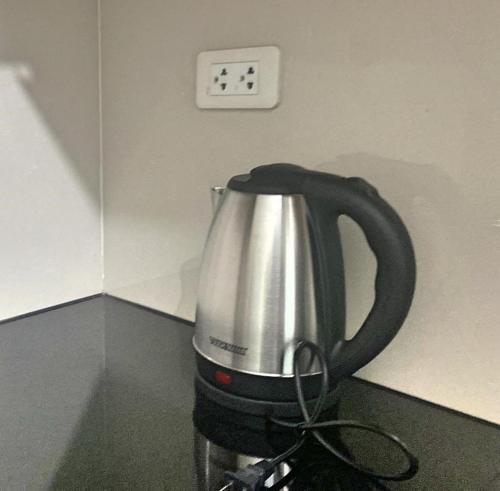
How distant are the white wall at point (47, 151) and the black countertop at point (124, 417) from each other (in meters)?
0.09

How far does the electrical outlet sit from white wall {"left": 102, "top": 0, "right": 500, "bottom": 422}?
0.11ft

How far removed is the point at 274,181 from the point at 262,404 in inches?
9.1

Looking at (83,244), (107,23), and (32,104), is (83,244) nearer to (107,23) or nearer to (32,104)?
(32,104)

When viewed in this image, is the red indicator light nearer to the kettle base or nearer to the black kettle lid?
the kettle base

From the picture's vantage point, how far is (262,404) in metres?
0.59

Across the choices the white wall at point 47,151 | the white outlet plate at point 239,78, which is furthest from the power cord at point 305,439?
the white wall at point 47,151

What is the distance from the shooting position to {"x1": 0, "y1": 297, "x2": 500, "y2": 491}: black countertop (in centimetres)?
53

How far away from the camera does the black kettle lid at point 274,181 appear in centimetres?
57

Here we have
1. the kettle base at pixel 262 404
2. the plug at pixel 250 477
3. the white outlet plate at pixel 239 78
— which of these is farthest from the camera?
the white outlet plate at pixel 239 78

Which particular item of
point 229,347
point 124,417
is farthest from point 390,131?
point 124,417

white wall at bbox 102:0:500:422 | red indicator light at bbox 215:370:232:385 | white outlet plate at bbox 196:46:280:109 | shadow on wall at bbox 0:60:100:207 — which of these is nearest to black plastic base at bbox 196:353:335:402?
red indicator light at bbox 215:370:232:385

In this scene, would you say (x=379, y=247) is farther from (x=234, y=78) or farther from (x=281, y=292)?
(x=234, y=78)

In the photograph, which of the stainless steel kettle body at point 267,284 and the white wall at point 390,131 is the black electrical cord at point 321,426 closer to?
the stainless steel kettle body at point 267,284

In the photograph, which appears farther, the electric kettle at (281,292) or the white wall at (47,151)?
Result: the white wall at (47,151)
